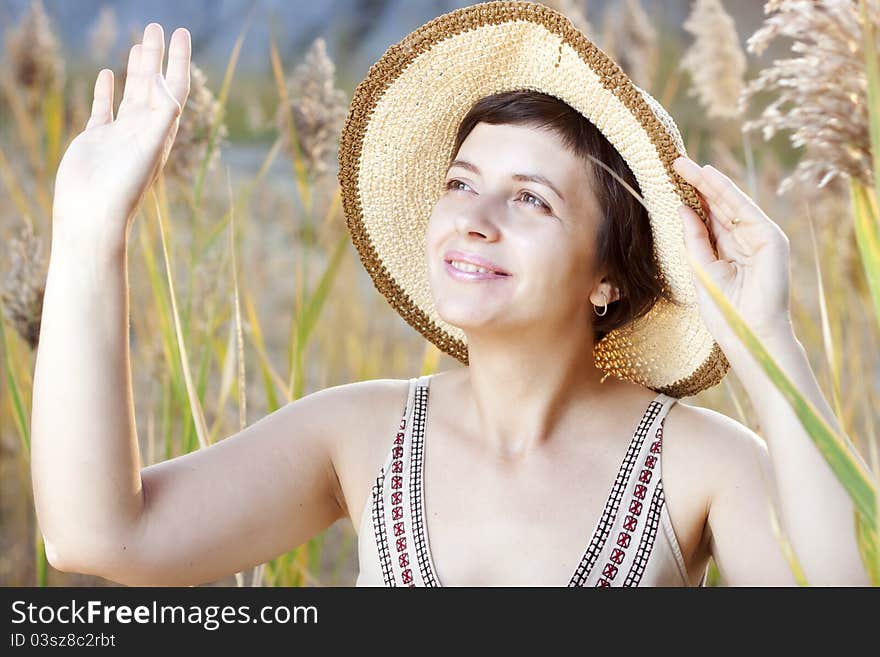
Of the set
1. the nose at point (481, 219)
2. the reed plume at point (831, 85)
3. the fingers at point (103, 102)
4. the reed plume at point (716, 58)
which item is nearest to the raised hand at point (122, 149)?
the fingers at point (103, 102)

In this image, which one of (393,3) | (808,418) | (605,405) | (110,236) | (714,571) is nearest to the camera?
(808,418)

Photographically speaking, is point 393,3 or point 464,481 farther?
point 393,3

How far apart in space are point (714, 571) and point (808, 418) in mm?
1000

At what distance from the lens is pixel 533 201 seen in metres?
1.22

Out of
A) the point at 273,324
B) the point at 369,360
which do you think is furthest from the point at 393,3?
the point at 369,360

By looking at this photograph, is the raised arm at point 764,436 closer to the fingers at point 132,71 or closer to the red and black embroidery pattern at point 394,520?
the red and black embroidery pattern at point 394,520

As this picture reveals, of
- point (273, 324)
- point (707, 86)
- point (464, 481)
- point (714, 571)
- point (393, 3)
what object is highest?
point (393, 3)

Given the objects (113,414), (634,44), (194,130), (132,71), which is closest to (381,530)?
(113,414)

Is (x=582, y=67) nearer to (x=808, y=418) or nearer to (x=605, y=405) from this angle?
(x=605, y=405)

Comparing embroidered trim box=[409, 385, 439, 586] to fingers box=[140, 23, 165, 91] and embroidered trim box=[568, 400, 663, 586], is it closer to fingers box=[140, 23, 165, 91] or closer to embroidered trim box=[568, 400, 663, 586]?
embroidered trim box=[568, 400, 663, 586]

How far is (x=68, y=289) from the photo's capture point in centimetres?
101

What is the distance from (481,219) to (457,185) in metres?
0.14

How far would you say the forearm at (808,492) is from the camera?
3.15 ft

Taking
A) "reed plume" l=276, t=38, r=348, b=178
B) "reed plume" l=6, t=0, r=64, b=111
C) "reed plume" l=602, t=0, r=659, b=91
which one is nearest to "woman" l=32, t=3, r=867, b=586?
"reed plume" l=276, t=38, r=348, b=178
